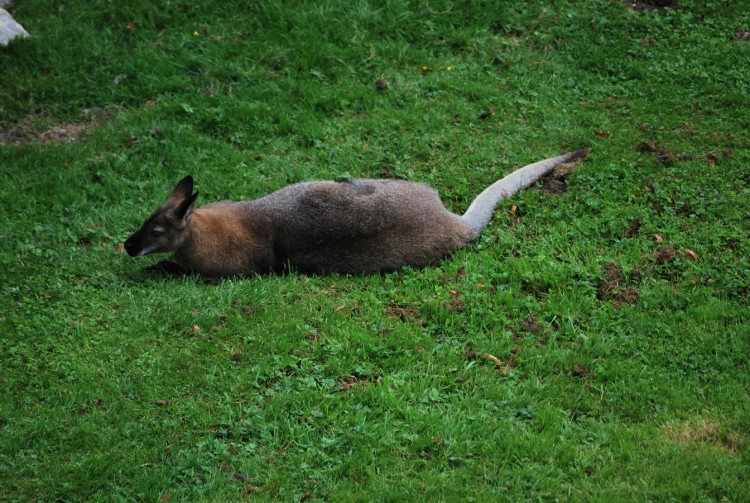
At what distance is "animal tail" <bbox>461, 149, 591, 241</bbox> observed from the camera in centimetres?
766

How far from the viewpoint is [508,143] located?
29.7 ft

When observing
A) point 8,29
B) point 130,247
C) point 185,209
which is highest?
point 8,29

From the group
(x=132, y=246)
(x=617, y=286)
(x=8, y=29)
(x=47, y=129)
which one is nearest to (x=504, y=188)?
(x=617, y=286)

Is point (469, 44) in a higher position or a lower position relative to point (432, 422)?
higher

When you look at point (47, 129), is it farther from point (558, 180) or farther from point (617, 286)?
point (617, 286)

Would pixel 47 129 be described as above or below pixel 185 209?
below

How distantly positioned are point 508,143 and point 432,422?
175 inches

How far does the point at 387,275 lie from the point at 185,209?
1.86 metres

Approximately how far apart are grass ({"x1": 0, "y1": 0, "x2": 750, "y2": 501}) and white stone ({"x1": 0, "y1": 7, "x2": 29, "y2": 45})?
26cm

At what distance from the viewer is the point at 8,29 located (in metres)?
11.0

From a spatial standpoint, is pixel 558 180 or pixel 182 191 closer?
pixel 182 191

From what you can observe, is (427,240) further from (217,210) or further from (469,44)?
(469,44)

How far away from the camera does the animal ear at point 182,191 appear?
761cm

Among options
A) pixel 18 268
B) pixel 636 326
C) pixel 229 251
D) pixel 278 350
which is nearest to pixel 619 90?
pixel 636 326
